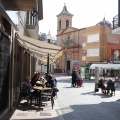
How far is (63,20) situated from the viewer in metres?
80.9

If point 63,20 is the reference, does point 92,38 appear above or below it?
below

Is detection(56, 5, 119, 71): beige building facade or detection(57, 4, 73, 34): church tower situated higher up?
detection(57, 4, 73, 34): church tower

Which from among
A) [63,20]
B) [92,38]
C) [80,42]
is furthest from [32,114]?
[63,20]

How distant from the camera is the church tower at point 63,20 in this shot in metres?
80.4

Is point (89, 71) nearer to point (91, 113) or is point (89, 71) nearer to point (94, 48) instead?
point (94, 48)

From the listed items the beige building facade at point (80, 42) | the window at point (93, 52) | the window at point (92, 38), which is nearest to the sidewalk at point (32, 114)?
the beige building facade at point (80, 42)

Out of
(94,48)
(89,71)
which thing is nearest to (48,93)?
(89,71)

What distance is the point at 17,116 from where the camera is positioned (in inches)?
368

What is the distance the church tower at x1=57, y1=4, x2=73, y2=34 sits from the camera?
80.4 metres

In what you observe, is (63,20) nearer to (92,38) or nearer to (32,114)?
(92,38)

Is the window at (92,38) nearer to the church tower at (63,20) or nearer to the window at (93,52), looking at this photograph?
the window at (93,52)

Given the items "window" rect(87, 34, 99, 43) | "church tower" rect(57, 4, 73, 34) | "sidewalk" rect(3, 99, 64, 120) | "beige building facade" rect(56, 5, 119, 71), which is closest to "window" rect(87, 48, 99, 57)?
"beige building facade" rect(56, 5, 119, 71)

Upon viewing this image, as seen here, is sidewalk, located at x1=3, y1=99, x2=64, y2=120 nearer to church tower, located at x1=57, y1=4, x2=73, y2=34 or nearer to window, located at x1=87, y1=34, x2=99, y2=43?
window, located at x1=87, y1=34, x2=99, y2=43

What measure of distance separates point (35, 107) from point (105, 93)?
306 inches
